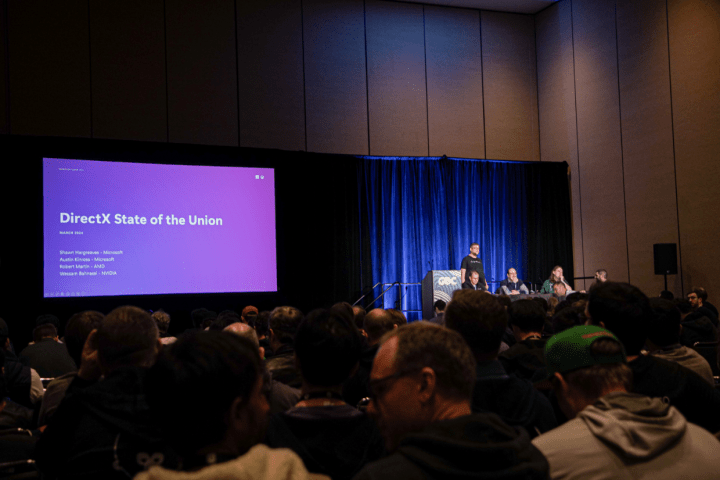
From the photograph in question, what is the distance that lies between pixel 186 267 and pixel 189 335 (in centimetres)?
874

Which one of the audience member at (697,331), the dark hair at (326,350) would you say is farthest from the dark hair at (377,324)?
the audience member at (697,331)

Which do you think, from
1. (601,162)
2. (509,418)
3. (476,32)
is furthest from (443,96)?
(509,418)

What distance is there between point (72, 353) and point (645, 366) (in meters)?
2.50

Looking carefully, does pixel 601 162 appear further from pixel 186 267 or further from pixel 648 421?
pixel 648 421

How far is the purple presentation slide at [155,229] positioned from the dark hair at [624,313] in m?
8.04

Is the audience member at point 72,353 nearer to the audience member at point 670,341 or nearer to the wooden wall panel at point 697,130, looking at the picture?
the audience member at point 670,341

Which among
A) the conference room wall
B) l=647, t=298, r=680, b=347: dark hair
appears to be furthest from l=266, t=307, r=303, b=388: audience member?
the conference room wall

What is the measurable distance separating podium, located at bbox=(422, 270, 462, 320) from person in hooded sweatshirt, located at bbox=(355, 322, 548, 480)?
9.37m

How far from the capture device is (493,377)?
83.8 inches

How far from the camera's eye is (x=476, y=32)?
1318 centimetres

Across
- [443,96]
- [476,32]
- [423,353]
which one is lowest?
[423,353]

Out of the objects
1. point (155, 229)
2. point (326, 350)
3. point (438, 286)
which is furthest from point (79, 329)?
point (438, 286)

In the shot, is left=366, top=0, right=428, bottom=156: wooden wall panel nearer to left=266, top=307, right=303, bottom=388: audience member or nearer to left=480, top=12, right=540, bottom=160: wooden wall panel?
left=480, top=12, right=540, bottom=160: wooden wall panel

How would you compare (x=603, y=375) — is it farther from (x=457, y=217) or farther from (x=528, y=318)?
(x=457, y=217)
